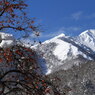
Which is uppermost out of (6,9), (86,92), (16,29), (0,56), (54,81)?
(86,92)

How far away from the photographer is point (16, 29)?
1419 cm

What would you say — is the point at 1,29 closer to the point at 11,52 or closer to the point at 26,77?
the point at 11,52

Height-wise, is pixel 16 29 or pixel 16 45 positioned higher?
pixel 16 29

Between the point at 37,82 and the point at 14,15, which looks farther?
the point at 14,15

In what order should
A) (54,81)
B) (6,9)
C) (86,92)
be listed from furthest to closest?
(86,92), (6,9), (54,81)

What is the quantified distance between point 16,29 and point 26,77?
2687 mm

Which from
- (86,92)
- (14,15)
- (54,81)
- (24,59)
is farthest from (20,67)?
(86,92)

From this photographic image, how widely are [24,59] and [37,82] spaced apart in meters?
1.35

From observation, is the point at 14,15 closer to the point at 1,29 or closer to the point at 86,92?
the point at 1,29

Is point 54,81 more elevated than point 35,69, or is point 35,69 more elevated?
point 35,69

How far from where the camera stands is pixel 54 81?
13.1 m

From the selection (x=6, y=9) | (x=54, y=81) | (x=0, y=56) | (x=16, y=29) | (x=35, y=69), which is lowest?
(x=54, y=81)

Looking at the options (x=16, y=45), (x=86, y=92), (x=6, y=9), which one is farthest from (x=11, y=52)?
(x=86, y=92)

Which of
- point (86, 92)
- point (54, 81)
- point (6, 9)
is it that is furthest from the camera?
point (86, 92)
